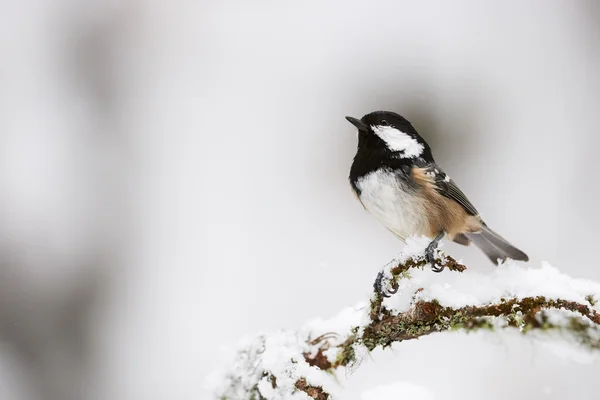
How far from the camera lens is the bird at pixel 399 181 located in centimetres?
270

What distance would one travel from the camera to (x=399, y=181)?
2.70m

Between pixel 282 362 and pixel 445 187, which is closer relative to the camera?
pixel 282 362

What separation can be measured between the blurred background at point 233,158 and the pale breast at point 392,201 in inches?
29.7

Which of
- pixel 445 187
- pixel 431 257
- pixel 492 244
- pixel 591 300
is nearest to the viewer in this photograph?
pixel 591 300

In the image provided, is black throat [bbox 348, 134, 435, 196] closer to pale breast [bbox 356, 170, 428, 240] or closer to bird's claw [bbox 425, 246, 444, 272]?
pale breast [bbox 356, 170, 428, 240]

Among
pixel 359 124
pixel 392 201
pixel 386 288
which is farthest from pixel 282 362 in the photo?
pixel 359 124

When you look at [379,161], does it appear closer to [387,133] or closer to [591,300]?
[387,133]

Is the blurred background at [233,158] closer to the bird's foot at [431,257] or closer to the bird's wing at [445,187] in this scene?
the bird's wing at [445,187]

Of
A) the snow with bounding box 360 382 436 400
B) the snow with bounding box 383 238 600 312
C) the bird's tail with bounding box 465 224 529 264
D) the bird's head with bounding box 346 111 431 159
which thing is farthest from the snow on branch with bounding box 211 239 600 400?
the bird's tail with bounding box 465 224 529 264

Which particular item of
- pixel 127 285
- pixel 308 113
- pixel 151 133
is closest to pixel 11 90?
pixel 151 133

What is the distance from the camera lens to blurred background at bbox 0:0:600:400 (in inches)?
156

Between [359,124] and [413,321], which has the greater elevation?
[359,124]

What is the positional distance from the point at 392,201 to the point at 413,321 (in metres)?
1.21

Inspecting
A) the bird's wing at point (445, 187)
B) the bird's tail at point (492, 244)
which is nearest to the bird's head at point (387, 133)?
the bird's wing at point (445, 187)
